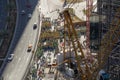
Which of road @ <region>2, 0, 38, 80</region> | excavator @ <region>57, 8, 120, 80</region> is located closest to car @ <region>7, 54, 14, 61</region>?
road @ <region>2, 0, 38, 80</region>

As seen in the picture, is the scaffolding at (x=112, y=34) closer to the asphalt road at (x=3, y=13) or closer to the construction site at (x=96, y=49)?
the construction site at (x=96, y=49)

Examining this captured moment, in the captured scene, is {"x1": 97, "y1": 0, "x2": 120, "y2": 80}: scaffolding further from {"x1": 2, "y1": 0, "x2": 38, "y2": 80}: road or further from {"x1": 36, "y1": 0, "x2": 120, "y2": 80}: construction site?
{"x1": 2, "y1": 0, "x2": 38, "y2": 80}: road

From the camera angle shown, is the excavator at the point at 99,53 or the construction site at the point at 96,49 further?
the construction site at the point at 96,49

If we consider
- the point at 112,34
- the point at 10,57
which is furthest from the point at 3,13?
the point at 112,34

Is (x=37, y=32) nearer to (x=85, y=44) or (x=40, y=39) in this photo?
(x=40, y=39)

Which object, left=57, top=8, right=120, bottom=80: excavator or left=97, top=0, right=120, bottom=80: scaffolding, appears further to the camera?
left=97, top=0, right=120, bottom=80: scaffolding

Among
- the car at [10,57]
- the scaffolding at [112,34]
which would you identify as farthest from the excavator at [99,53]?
the car at [10,57]
